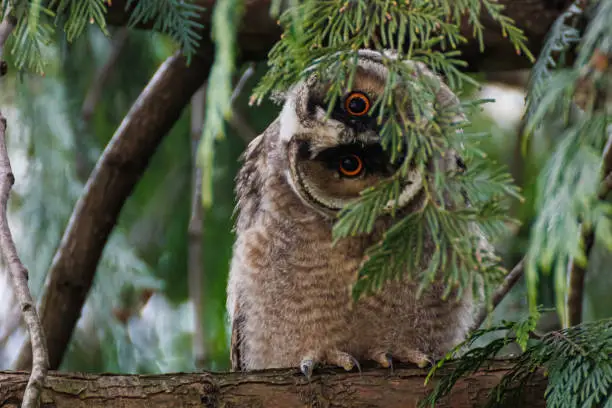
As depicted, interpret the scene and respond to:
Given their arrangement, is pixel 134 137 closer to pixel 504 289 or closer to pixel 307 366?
pixel 307 366

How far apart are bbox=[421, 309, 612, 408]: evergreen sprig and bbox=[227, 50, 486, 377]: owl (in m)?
0.45

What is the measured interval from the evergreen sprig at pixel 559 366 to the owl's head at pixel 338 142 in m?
0.41

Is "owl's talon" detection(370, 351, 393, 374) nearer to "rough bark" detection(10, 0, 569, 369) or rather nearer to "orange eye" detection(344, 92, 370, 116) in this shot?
"orange eye" detection(344, 92, 370, 116)

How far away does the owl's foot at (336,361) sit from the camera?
225 centimetres

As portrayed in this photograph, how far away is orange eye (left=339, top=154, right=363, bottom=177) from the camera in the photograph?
2088 mm

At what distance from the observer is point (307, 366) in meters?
2.15

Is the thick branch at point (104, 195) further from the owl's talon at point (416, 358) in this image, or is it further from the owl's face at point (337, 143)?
the owl's talon at point (416, 358)

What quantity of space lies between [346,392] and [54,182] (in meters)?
1.62

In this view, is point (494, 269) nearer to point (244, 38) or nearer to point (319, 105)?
point (319, 105)

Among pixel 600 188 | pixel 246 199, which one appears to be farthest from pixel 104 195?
pixel 600 188

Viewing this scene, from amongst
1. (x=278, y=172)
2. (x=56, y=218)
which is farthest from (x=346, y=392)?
(x=56, y=218)

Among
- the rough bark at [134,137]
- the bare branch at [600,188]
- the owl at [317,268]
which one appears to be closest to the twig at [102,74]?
the rough bark at [134,137]

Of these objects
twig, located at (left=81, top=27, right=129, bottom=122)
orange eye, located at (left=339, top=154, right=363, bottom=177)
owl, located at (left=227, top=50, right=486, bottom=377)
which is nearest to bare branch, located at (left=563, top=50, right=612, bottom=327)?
owl, located at (left=227, top=50, right=486, bottom=377)

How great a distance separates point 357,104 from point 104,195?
1.26 m
